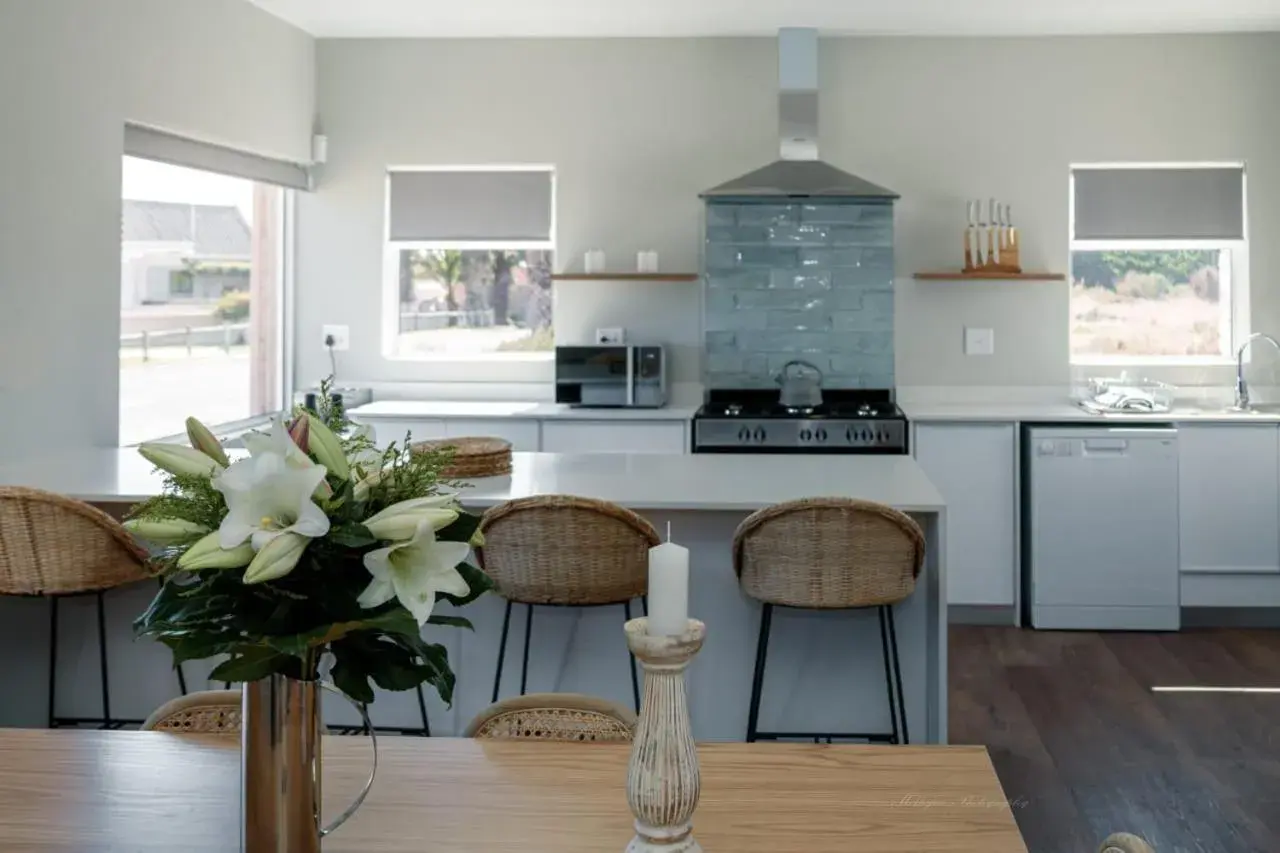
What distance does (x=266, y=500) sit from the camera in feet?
3.71

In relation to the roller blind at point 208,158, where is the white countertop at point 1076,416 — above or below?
below

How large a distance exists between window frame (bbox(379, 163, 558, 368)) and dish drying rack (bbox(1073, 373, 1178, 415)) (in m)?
2.49

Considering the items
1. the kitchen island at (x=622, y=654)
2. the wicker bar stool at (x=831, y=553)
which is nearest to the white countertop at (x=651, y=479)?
the kitchen island at (x=622, y=654)

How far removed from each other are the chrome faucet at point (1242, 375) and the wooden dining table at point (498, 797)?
180 inches

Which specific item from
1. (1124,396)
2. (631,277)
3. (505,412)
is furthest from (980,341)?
(505,412)

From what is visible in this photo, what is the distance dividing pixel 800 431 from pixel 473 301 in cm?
186

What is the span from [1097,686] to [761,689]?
177 cm

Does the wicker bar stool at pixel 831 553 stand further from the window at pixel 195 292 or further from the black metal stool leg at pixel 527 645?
the window at pixel 195 292

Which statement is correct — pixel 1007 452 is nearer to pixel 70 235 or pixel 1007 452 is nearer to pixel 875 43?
pixel 875 43

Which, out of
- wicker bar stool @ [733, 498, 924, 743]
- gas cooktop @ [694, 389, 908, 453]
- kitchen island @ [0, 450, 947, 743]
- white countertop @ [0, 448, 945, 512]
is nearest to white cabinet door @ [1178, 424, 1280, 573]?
gas cooktop @ [694, 389, 908, 453]

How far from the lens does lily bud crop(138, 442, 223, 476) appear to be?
3.90 feet

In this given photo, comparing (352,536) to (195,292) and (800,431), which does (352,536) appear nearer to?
(800,431)

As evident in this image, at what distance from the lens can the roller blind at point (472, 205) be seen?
6117 millimetres

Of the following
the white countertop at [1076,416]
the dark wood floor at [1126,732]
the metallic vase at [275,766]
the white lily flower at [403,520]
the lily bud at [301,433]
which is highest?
the white countertop at [1076,416]
